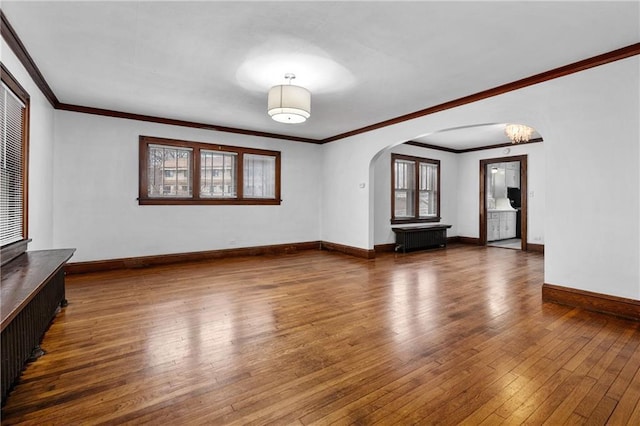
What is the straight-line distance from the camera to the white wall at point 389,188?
7.26m

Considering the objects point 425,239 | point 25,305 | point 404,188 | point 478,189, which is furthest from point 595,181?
point 478,189

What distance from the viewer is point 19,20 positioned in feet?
8.59

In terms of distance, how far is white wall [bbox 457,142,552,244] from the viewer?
7301mm

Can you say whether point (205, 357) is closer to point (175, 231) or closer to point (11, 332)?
point (11, 332)

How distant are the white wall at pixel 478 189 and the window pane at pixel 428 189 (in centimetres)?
99

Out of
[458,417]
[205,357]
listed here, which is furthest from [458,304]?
[205,357]

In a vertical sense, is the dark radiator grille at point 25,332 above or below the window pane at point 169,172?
below

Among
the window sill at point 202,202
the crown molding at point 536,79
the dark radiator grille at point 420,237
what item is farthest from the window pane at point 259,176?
the dark radiator grille at point 420,237

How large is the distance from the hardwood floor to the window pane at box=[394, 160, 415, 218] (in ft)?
12.7

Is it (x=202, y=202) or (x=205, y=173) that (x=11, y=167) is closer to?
(x=202, y=202)

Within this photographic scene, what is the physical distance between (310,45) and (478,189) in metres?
7.19

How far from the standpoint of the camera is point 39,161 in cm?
397

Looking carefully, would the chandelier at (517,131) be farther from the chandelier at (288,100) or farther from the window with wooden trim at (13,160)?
the window with wooden trim at (13,160)

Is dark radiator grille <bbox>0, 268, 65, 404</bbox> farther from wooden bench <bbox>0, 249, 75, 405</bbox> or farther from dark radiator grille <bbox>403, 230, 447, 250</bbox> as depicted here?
dark radiator grille <bbox>403, 230, 447, 250</bbox>
